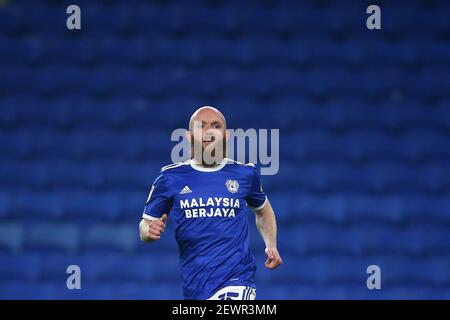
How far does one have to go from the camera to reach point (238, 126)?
21.4 feet

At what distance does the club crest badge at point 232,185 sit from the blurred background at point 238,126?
2.28m

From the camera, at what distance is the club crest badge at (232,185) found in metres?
4.07

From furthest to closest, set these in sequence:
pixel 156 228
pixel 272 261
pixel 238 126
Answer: pixel 238 126 < pixel 272 261 < pixel 156 228

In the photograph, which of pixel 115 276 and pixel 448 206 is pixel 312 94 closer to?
pixel 448 206

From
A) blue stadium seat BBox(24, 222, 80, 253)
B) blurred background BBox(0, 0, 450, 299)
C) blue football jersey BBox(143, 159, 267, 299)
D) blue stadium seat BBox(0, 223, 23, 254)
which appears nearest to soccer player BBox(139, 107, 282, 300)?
blue football jersey BBox(143, 159, 267, 299)

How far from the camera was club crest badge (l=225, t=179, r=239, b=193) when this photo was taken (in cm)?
407

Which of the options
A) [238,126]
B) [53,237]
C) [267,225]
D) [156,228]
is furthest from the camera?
[238,126]

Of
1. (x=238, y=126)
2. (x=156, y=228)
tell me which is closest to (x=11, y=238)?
(x=238, y=126)

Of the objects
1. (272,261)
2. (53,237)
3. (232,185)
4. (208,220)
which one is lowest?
(272,261)

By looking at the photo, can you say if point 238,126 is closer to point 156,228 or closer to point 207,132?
point 207,132

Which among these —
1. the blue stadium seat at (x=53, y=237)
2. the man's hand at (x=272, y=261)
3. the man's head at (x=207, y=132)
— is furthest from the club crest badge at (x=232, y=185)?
the blue stadium seat at (x=53, y=237)

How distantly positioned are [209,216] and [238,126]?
2.56 metres

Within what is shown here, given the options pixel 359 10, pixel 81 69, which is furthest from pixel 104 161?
pixel 359 10
